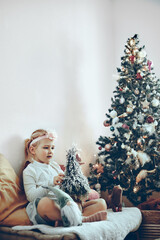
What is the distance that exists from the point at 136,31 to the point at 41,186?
3095 millimetres

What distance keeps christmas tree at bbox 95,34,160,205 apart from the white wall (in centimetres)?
54

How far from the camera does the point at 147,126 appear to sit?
3.57m

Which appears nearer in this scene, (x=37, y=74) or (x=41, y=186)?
(x=41, y=186)

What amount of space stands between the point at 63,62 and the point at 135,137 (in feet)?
3.88

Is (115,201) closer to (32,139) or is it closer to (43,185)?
(43,185)

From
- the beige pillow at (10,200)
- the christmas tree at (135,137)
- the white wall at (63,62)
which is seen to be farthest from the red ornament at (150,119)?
the beige pillow at (10,200)

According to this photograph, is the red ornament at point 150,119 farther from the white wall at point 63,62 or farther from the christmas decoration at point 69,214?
the christmas decoration at point 69,214

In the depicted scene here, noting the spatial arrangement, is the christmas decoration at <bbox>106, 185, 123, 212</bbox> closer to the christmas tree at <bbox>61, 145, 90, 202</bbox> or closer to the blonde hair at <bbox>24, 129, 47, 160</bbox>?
the christmas tree at <bbox>61, 145, 90, 202</bbox>

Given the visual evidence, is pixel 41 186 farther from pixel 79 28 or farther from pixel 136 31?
pixel 136 31

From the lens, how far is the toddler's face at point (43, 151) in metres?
2.94

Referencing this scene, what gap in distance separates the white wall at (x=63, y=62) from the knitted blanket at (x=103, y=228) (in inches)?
36.1

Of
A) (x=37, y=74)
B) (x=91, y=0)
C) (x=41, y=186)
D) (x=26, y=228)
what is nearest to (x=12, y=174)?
(x=41, y=186)

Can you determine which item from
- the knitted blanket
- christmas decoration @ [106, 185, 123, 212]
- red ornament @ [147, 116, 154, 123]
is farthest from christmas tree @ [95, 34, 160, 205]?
the knitted blanket

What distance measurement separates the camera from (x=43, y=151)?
9.62ft
